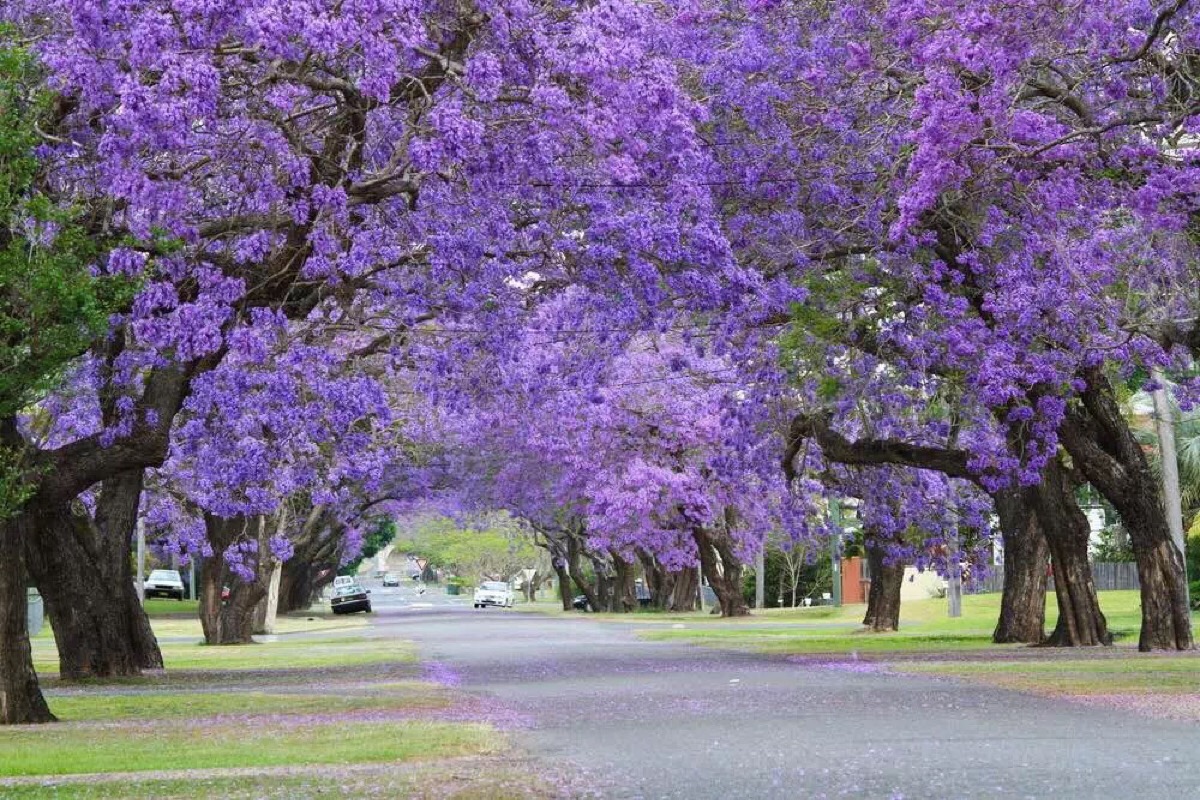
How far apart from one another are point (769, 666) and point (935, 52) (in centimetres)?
1236

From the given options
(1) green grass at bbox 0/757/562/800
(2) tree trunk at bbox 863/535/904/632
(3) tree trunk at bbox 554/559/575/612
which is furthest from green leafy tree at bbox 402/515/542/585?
(1) green grass at bbox 0/757/562/800

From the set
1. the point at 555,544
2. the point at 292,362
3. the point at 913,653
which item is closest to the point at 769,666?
the point at 913,653

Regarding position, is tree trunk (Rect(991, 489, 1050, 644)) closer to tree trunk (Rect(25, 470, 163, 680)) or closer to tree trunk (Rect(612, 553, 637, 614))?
tree trunk (Rect(25, 470, 163, 680))

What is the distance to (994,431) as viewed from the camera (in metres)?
28.4

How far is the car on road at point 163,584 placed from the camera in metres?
86.3

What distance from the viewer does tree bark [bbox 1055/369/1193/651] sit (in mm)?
26188

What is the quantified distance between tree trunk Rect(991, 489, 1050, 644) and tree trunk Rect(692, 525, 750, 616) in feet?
78.7

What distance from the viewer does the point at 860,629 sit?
1724 inches

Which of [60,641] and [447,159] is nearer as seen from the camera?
[447,159]

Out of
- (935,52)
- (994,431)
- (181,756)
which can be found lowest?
(181,756)

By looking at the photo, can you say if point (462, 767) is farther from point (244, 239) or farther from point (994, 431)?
point (994, 431)

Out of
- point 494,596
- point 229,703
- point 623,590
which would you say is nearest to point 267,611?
point 623,590

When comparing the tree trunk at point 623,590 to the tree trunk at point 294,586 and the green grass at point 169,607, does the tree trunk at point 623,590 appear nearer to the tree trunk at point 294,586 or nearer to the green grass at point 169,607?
the tree trunk at point 294,586

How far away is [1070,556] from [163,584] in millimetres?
65015
